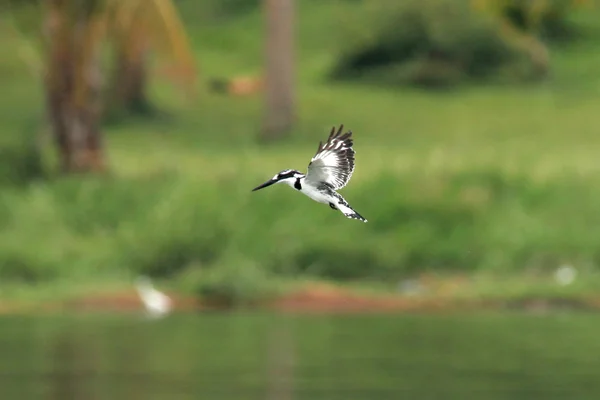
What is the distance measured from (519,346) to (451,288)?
433 cm

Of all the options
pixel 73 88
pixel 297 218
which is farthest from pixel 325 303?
pixel 73 88

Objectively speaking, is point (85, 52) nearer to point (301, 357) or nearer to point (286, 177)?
point (301, 357)

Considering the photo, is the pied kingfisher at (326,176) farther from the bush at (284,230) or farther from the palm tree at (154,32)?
the palm tree at (154,32)

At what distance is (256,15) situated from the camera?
46.5 meters

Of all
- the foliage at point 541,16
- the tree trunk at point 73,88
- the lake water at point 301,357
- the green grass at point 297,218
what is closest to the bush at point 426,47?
the foliage at point 541,16

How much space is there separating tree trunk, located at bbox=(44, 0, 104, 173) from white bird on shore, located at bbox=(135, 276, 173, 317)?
13.6 feet

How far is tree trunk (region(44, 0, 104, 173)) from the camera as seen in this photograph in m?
29.2

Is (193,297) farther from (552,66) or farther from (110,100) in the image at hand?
(552,66)

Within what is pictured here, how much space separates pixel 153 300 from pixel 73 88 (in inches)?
200

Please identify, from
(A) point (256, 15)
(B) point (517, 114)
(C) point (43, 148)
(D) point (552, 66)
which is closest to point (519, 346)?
(C) point (43, 148)

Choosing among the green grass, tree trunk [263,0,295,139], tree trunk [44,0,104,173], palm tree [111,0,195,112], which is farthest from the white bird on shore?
tree trunk [263,0,295,139]

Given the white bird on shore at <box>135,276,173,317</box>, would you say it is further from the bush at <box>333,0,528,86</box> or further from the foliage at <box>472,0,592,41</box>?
the bush at <box>333,0,528,86</box>

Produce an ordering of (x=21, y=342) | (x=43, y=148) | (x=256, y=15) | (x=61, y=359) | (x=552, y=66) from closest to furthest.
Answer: (x=61, y=359)
(x=21, y=342)
(x=43, y=148)
(x=552, y=66)
(x=256, y=15)

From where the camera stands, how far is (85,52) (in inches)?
1154
